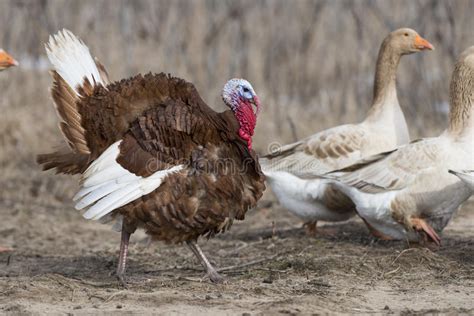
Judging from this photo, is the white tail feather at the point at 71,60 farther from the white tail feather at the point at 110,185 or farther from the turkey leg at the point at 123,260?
the turkey leg at the point at 123,260

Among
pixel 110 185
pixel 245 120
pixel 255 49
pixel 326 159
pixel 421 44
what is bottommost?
pixel 326 159

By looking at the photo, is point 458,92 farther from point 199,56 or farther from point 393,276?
point 199,56

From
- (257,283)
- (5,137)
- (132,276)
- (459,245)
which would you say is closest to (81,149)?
(132,276)

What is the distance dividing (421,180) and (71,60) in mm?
3109

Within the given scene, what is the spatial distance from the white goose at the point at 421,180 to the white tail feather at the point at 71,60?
8.58 feet

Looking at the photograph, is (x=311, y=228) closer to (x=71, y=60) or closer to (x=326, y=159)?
(x=326, y=159)

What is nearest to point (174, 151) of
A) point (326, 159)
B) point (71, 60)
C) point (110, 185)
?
point (110, 185)

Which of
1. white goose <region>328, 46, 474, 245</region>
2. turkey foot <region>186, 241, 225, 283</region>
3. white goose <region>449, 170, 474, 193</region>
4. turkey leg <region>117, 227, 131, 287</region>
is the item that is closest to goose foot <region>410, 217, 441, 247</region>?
white goose <region>328, 46, 474, 245</region>

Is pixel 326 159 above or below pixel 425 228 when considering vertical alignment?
above

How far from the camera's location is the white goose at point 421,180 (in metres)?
7.17

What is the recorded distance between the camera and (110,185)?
5719 millimetres

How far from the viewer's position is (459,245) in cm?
736

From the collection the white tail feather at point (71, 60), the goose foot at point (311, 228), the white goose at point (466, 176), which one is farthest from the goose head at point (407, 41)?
the white tail feather at point (71, 60)

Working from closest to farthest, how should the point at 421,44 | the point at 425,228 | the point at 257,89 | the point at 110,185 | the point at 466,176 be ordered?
the point at 110,185, the point at 466,176, the point at 425,228, the point at 421,44, the point at 257,89
